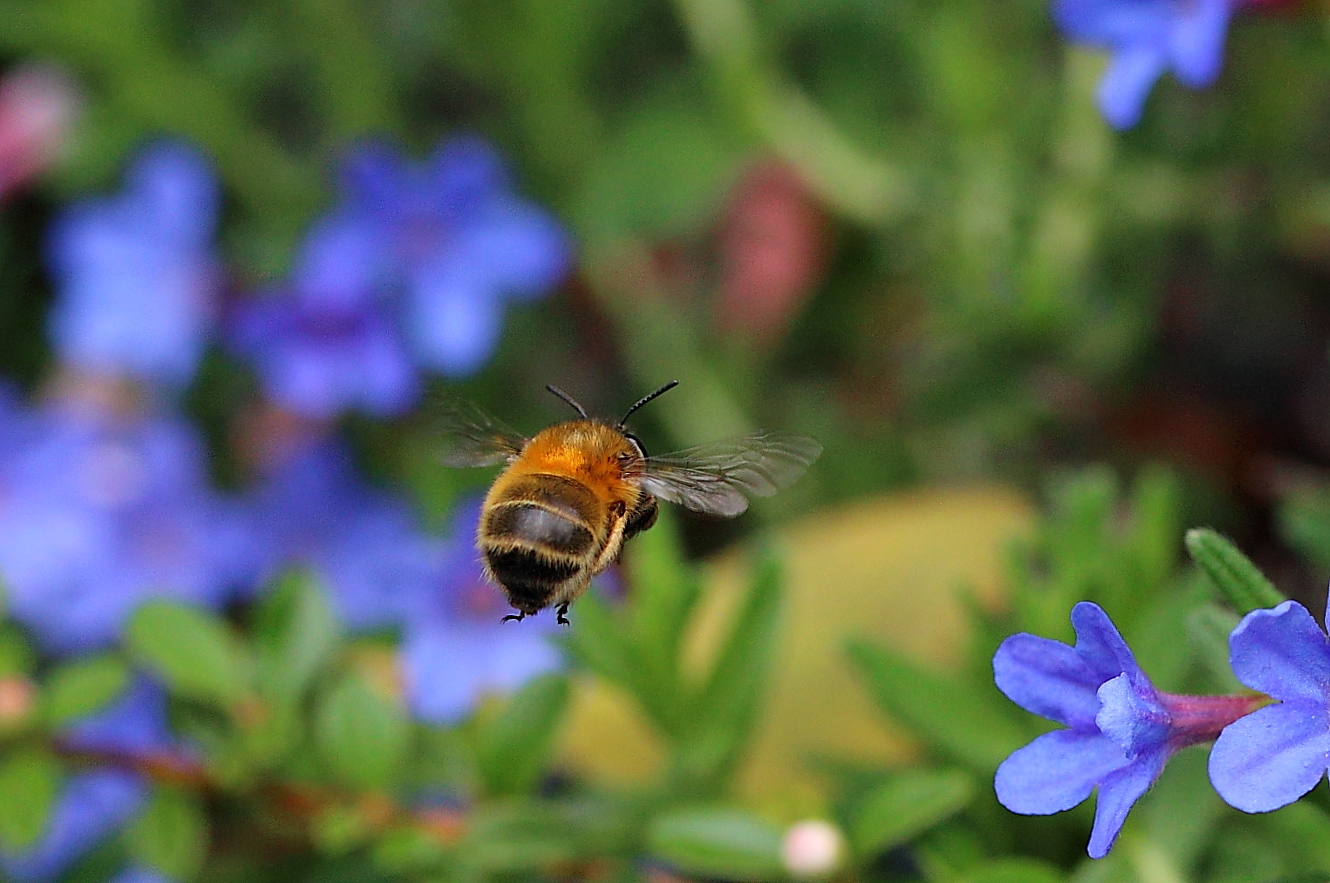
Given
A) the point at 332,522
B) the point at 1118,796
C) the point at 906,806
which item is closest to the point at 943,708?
the point at 906,806

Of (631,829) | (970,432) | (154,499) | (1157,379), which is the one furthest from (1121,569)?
(154,499)

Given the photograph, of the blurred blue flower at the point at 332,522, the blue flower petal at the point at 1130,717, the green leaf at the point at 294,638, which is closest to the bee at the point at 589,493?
the green leaf at the point at 294,638

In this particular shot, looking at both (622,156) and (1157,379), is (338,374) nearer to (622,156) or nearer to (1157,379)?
(622,156)

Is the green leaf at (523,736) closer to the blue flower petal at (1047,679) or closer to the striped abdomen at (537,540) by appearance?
the striped abdomen at (537,540)

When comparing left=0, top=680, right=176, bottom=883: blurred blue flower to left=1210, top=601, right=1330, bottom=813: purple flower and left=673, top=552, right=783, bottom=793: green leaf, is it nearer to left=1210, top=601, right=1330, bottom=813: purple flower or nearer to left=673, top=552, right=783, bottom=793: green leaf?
left=673, top=552, right=783, bottom=793: green leaf

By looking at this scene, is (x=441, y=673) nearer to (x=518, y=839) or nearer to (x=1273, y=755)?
(x=518, y=839)

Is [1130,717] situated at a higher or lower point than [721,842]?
lower

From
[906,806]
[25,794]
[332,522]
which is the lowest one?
[906,806]
